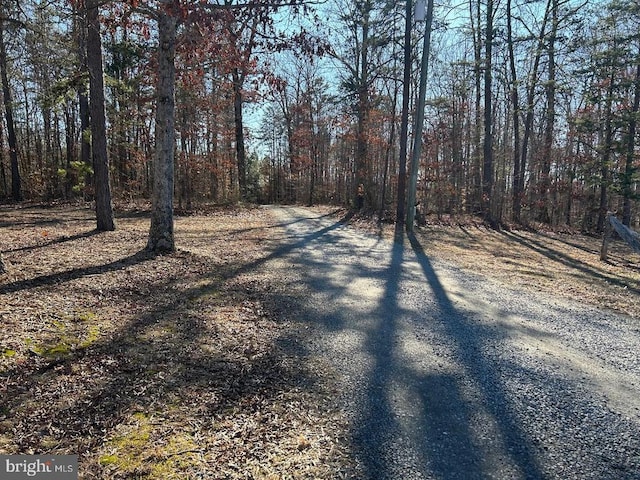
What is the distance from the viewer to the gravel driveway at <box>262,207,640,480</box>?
7.27 ft

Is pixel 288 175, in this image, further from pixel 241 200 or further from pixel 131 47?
pixel 131 47

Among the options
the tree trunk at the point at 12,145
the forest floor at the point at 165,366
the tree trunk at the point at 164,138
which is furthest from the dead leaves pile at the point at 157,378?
the tree trunk at the point at 12,145

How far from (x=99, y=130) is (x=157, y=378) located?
7.56 metres

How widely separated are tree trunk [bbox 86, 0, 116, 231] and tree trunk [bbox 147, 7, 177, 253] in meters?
2.46

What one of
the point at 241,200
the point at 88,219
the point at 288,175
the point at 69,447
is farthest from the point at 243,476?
the point at 288,175

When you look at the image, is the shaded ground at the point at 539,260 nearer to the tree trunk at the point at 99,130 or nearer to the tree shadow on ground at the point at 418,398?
the tree shadow on ground at the point at 418,398

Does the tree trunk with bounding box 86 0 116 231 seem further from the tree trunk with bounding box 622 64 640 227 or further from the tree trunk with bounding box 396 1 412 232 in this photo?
the tree trunk with bounding box 622 64 640 227

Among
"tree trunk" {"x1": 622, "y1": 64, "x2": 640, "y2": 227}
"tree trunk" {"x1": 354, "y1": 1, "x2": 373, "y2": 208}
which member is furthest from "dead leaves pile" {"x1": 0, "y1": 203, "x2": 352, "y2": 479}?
"tree trunk" {"x1": 622, "y1": 64, "x2": 640, "y2": 227}

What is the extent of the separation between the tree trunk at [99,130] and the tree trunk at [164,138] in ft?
8.08

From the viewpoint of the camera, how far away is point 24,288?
452 centimetres

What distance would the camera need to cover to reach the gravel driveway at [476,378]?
87.3 inches

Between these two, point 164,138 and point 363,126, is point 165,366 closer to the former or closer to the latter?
point 164,138

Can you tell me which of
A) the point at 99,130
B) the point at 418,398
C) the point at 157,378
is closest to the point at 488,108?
the point at 99,130

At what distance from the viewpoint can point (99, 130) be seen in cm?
859
